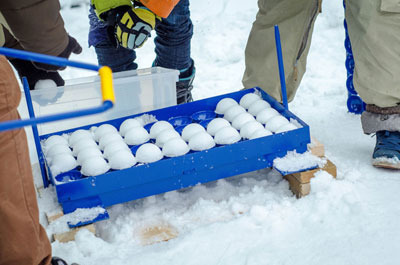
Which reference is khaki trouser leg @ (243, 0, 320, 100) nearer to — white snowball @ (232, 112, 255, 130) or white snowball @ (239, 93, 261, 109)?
white snowball @ (239, 93, 261, 109)

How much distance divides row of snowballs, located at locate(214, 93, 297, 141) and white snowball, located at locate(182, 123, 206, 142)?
55 millimetres

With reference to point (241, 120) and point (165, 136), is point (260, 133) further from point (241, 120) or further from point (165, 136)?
point (165, 136)

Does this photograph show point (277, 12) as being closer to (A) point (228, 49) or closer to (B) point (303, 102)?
(B) point (303, 102)

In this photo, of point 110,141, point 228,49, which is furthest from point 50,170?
point 228,49

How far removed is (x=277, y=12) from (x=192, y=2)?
2147 millimetres

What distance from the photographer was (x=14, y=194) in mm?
951

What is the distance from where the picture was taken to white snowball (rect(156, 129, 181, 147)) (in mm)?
1515

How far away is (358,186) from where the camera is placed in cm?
149

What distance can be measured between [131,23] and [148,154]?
52 centimetres

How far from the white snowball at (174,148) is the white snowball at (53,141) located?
351mm

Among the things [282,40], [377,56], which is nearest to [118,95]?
[282,40]

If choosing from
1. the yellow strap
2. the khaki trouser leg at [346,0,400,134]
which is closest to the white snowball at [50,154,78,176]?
the yellow strap

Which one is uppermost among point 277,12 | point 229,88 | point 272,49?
point 277,12

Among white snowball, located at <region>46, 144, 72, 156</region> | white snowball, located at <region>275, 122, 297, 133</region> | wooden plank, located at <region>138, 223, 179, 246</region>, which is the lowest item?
wooden plank, located at <region>138, 223, 179, 246</region>
